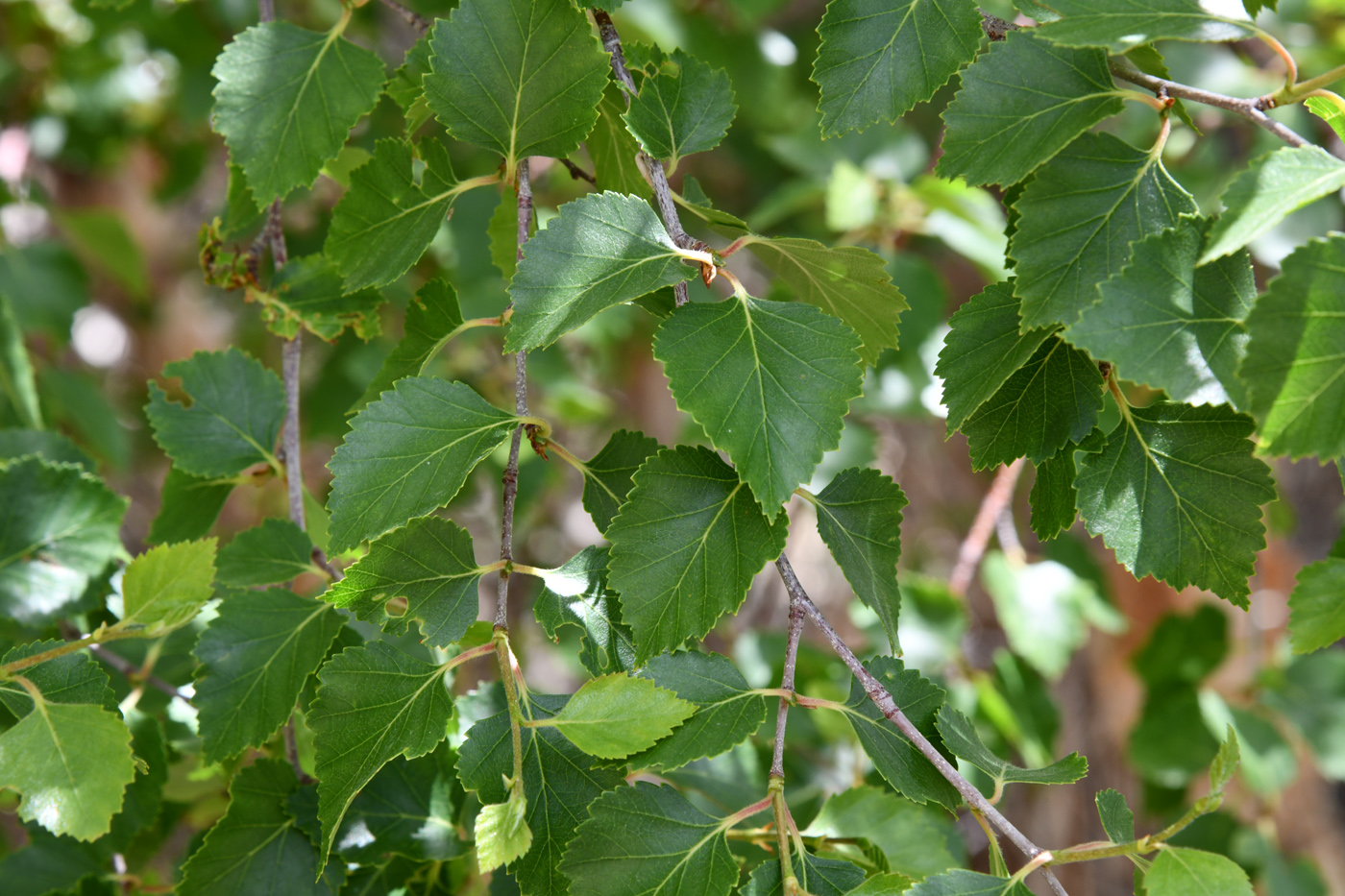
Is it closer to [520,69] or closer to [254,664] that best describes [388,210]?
[520,69]

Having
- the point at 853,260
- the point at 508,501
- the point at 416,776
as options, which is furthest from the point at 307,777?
the point at 853,260

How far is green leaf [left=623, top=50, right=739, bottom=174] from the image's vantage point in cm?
51

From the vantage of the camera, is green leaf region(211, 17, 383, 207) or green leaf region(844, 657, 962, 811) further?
green leaf region(211, 17, 383, 207)

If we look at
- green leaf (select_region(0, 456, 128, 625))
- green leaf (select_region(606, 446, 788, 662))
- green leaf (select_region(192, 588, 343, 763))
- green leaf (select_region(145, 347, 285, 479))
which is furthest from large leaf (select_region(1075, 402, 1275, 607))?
green leaf (select_region(0, 456, 128, 625))

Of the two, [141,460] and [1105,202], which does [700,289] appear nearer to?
[1105,202]

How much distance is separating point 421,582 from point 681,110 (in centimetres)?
27

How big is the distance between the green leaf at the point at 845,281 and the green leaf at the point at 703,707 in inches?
7.1

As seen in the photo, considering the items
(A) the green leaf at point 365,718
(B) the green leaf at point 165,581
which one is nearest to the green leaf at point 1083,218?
(A) the green leaf at point 365,718

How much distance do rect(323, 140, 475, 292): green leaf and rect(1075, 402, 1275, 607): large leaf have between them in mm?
366

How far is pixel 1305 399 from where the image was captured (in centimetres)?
38

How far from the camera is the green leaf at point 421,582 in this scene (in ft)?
1.60

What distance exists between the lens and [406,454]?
0.48m

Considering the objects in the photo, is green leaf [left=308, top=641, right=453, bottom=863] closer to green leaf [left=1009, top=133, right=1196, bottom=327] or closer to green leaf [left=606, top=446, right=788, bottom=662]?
green leaf [left=606, top=446, right=788, bottom=662]

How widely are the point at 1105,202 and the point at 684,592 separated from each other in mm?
261
